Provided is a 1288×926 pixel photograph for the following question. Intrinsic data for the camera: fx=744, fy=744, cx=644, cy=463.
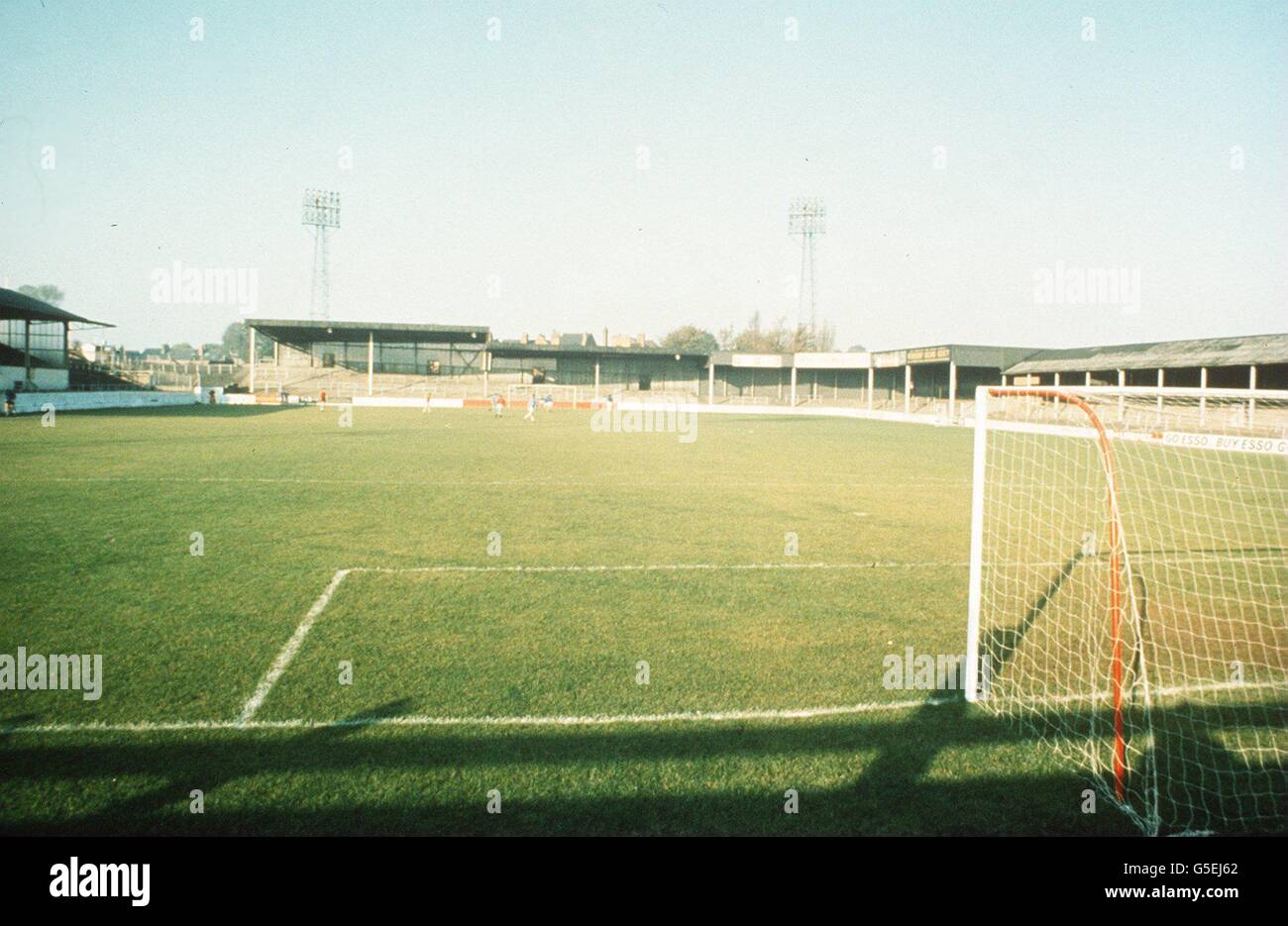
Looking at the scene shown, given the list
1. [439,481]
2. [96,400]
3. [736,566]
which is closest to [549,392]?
[96,400]

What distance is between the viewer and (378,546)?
8656 millimetres

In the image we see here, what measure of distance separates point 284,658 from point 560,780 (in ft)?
8.54

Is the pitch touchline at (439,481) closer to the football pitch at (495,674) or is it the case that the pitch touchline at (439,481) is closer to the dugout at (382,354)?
the football pitch at (495,674)

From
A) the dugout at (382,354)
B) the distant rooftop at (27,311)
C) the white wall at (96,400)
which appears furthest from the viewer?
the dugout at (382,354)

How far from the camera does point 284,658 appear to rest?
5.21m

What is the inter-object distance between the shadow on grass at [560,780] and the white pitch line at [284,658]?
0.33 metres

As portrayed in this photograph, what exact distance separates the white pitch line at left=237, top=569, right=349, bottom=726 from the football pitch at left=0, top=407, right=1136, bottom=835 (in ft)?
0.09

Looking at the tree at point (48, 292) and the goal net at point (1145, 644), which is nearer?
the goal net at point (1145, 644)

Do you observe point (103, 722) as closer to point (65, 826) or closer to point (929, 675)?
point (65, 826)

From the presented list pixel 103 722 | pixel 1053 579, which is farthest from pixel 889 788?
pixel 1053 579

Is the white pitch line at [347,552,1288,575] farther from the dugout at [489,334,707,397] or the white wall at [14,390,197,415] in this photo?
the dugout at [489,334,707,397]

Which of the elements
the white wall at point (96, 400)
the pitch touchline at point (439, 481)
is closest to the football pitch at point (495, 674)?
the pitch touchline at point (439, 481)

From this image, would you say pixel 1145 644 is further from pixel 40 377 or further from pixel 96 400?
pixel 40 377

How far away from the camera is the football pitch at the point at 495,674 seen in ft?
11.5
